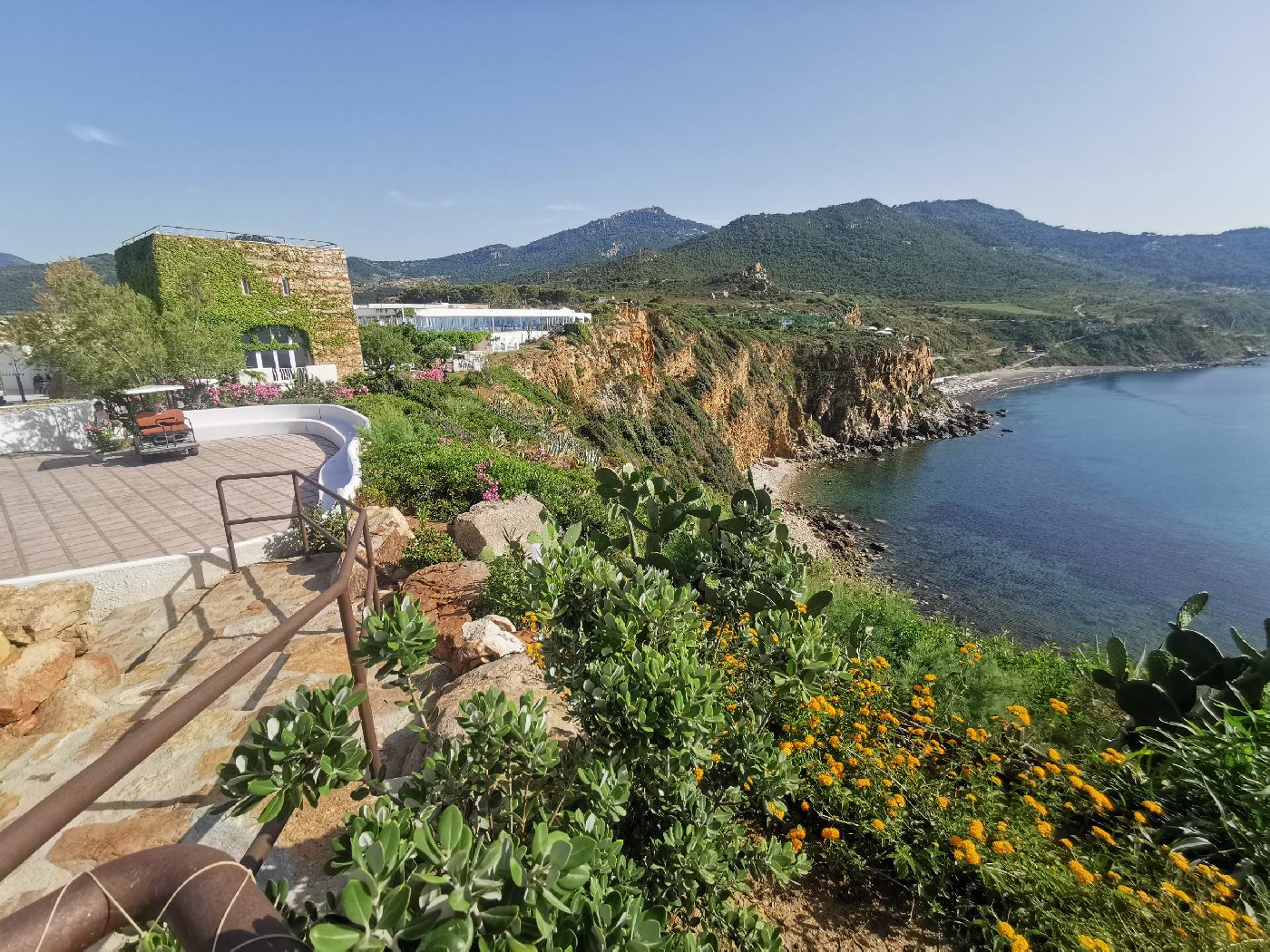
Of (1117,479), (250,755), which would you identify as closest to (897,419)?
(1117,479)

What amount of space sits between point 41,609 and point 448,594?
3.41 m

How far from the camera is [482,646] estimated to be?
4.62m

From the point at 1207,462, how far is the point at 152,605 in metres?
72.9

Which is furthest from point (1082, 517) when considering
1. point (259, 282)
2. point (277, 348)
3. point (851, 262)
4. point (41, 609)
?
point (851, 262)

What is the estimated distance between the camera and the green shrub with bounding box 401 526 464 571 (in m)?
6.84

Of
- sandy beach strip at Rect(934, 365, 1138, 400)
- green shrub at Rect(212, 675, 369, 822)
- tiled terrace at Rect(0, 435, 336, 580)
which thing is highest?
green shrub at Rect(212, 675, 369, 822)

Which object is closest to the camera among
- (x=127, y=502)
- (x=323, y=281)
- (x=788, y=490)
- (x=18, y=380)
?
(x=127, y=502)

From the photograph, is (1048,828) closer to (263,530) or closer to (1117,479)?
(263,530)

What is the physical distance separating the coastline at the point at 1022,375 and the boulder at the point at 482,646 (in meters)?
85.9

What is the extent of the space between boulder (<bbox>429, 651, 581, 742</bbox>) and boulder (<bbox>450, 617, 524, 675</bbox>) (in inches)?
9.5

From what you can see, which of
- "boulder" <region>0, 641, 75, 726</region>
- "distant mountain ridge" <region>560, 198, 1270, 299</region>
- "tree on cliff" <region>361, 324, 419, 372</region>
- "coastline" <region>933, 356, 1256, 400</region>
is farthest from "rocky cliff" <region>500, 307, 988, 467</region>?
"distant mountain ridge" <region>560, 198, 1270, 299</region>

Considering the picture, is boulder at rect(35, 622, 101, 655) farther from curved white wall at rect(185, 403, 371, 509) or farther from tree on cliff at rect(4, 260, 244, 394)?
tree on cliff at rect(4, 260, 244, 394)

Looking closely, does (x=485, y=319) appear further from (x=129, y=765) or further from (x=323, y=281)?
(x=129, y=765)

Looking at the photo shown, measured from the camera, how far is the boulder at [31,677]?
405cm
